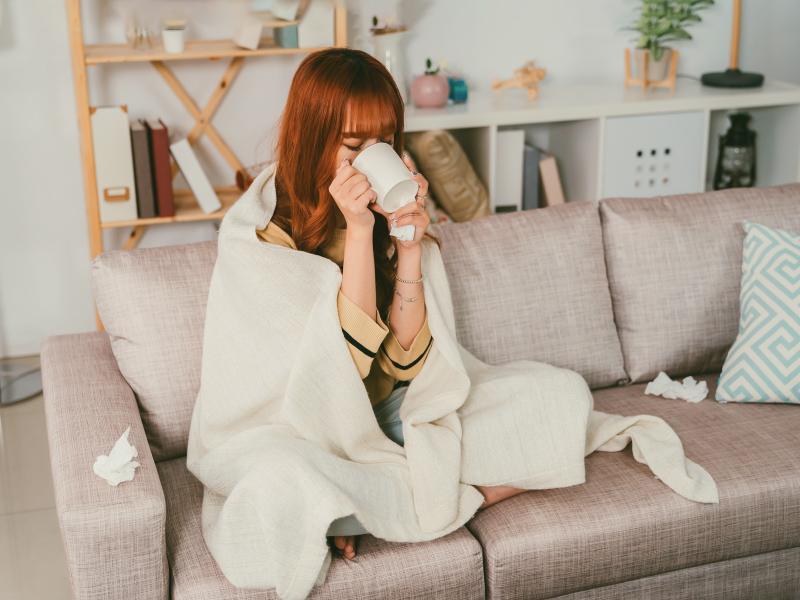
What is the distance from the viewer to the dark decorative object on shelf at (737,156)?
353 centimetres

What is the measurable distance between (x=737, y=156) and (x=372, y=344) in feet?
7.35

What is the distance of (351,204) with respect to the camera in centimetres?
165

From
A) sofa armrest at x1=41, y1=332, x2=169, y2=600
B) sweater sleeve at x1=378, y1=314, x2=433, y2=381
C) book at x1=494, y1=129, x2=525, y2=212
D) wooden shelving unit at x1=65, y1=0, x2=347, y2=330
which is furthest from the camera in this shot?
book at x1=494, y1=129, x2=525, y2=212

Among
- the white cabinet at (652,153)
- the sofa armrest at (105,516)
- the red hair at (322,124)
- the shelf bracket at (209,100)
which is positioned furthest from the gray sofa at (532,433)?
the shelf bracket at (209,100)

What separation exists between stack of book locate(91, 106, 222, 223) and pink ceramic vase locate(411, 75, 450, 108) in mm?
729

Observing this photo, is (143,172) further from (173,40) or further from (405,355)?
(405,355)

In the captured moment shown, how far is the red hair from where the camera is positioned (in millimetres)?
1711

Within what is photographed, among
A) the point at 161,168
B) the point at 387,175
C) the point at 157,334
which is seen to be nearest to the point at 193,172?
the point at 161,168

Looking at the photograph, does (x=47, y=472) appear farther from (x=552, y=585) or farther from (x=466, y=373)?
(x=552, y=585)

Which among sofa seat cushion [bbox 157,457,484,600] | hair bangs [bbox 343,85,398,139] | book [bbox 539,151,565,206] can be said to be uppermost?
hair bangs [bbox 343,85,398,139]

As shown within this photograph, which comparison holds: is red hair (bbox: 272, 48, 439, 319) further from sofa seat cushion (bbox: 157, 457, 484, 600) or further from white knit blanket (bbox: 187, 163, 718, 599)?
sofa seat cushion (bbox: 157, 457, 484, 600)

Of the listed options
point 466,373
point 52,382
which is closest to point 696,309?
point 466,373

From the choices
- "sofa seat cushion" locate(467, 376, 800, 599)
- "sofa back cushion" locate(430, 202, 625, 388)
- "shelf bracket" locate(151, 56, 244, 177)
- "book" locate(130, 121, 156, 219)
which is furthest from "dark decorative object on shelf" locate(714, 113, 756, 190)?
"book" locate(130, 121, 156, 219)

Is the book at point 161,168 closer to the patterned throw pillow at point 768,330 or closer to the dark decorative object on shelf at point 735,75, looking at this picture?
the patterned throw pillow at point 768,330
